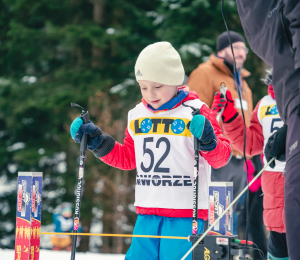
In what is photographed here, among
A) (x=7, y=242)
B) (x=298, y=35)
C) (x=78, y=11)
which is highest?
(x=78, y=11)

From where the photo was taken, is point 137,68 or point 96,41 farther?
point 96,41

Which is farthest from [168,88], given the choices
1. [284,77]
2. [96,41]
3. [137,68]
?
[96,41]

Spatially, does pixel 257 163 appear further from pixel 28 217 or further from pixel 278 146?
pixel 28 217

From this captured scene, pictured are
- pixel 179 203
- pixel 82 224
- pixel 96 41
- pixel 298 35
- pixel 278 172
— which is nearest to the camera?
pixel 298 35

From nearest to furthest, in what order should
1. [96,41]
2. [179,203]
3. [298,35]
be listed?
[298,35], [179,203], [96,41]

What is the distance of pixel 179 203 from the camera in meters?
2.10

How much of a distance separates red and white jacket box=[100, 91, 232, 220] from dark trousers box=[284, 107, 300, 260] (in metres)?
0.79

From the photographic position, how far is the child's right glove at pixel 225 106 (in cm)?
263

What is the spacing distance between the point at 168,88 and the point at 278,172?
119 cm

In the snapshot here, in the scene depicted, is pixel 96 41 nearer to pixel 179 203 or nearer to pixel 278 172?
pixel 278 172

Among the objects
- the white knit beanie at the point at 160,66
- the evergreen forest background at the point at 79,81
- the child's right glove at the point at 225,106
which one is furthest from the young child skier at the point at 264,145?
the evergreen forest background at the point at 79,81

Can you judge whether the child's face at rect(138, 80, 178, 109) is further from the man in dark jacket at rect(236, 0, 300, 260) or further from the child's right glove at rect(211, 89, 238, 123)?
the man in dark jacket at rect(236, 0, 300, 260)

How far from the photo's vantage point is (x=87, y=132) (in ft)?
7.52

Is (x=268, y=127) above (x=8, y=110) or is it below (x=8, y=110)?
below
